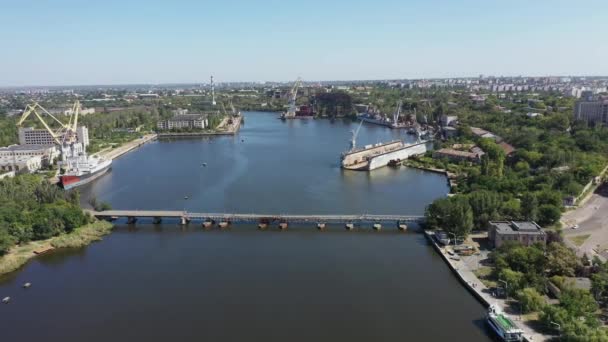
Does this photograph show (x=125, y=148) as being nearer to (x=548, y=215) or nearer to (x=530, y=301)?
(x=548, y=215)

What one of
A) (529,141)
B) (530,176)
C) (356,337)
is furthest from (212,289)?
(529,141)

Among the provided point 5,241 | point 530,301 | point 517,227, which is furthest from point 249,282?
point 517,227

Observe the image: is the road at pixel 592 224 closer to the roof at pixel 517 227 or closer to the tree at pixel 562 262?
the roof at pixel 517 227

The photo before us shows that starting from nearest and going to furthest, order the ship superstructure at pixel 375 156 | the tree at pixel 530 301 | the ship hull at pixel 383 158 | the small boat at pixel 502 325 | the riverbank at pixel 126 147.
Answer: the small boat at pixel 502 325, the tree at pixel 530 301, the ship hull at pixel 383 158, the ship superstructure at pixel 375 156, the riverbank at pixel 126 147

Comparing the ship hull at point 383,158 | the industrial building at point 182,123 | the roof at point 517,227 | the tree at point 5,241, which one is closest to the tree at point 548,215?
the roof at point 517,227

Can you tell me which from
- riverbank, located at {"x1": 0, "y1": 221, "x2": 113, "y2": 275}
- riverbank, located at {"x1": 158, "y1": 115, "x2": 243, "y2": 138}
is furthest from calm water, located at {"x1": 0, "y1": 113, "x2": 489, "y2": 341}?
riverbank, located at {"x1": 158, "y1": 115, "x2": 243, "y2": 138}

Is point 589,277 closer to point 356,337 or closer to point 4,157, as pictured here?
point 356,337

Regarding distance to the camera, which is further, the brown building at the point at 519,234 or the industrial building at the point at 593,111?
the industrial building at the point at 593,111
